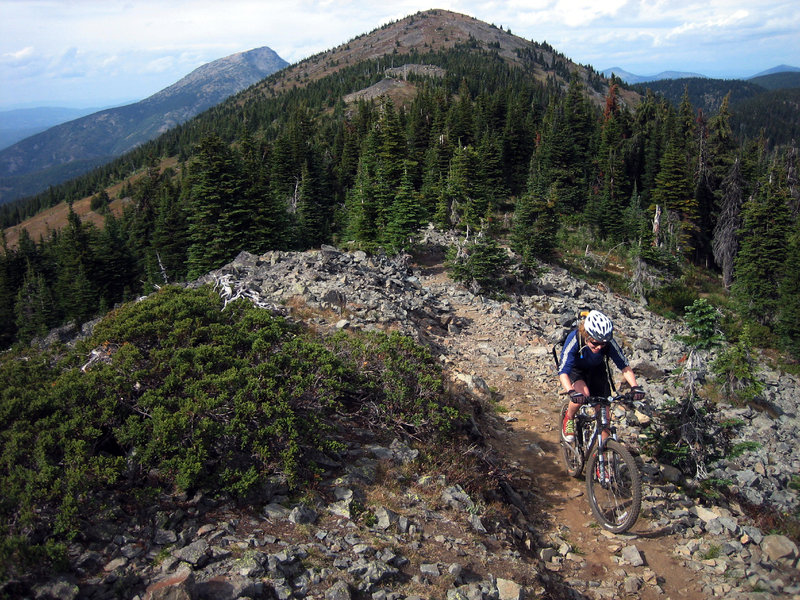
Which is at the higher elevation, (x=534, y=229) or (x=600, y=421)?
(x=600, y=421)

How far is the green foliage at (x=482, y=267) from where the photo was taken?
69.9ft

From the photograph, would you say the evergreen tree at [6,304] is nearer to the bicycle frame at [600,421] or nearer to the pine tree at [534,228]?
the pine tree at [534,228]

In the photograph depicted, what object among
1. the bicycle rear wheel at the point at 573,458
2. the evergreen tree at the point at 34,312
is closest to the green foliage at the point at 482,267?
the bicycle rear wheel at the point at 573,458

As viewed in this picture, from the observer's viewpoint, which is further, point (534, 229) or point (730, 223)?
point (730, 223)

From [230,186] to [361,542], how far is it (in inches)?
1115

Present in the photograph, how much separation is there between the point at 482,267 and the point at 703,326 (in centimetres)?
1246

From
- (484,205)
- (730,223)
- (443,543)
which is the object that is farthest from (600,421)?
(730,223)

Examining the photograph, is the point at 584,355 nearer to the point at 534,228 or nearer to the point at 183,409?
the point at 183,409

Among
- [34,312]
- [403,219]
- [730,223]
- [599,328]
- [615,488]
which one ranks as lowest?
[34,312]

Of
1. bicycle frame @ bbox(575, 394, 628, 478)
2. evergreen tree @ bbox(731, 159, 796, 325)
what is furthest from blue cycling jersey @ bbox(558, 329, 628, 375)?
evergreen tree @ bbox(731, 159, 796, 325)

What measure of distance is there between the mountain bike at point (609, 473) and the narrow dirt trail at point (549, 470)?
294 mm

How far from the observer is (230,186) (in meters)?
29.4

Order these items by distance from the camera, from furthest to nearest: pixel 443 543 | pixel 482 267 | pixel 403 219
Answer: pixel 403 219
pixel 482 267
pixel 443 543

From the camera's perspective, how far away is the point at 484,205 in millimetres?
35938
